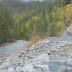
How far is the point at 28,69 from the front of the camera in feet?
17.9

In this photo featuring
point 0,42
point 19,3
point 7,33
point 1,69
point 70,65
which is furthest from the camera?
point 19,3

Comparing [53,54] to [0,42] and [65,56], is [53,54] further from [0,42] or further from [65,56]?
[0,42]

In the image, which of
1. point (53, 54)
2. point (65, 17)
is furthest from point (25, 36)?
point (53, 54)

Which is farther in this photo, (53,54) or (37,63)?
(53,54)

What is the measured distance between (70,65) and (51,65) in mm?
1059

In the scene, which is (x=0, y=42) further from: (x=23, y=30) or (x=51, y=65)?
(x=51, y=65)

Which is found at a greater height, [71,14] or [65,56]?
[71,14]

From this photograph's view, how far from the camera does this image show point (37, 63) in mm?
6250

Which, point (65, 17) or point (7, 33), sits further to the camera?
point (65, 17)

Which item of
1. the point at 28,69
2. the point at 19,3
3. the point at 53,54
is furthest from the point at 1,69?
the point at 19,3

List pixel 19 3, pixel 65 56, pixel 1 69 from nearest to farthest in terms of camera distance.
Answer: pixel 1 69, pixel 65 56, pixel 19 3

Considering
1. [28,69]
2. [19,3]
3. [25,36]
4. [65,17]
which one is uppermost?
[19,3]

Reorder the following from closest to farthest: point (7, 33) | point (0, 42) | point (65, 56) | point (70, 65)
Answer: point (70, 65) < point (65, 56) < point (0, 42) < point (7, 33)

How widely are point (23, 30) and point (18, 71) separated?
34.1 meters
